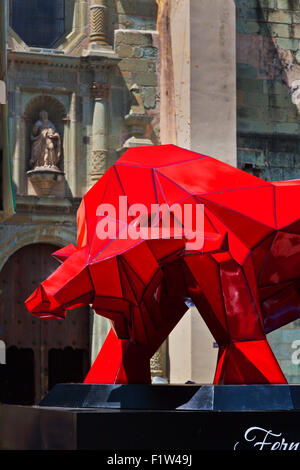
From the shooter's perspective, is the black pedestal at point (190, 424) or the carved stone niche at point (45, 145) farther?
the carved stone niche at point (45, 145)

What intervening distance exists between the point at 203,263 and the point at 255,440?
177 cm

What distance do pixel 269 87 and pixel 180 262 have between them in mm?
11657

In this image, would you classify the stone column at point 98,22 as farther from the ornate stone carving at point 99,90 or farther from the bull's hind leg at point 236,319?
the bull's hind leg at point 236,319

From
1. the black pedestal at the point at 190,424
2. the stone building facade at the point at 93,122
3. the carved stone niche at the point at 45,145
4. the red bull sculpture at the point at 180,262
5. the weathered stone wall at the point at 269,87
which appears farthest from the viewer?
the weathered stone wall at the point at 269,87

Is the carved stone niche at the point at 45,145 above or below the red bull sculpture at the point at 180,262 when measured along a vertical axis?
above

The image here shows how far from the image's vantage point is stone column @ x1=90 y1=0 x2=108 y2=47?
1958 centimetres

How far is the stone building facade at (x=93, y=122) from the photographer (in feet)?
62.1

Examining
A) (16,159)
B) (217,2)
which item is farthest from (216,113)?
(16,159)

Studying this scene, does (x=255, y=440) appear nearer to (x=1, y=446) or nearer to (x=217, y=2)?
(x=1, y=446)

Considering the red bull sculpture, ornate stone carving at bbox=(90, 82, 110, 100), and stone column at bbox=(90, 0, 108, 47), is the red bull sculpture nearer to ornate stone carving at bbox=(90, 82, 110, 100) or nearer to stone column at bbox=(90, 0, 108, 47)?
ornate stone carving at bbox=(90, 82, 110, 100)

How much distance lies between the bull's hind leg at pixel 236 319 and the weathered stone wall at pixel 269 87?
10.7 meters

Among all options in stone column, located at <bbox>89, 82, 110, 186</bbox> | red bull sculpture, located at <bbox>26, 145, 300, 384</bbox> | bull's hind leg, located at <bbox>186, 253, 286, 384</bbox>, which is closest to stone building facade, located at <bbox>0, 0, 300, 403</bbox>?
stone column, located at <bbox>89, 82, 110, 186</bbox>

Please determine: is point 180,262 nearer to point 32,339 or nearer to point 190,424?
point 190,424

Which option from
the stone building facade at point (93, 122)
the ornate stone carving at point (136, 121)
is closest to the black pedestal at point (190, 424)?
the stone building facade at point (93, 122)
